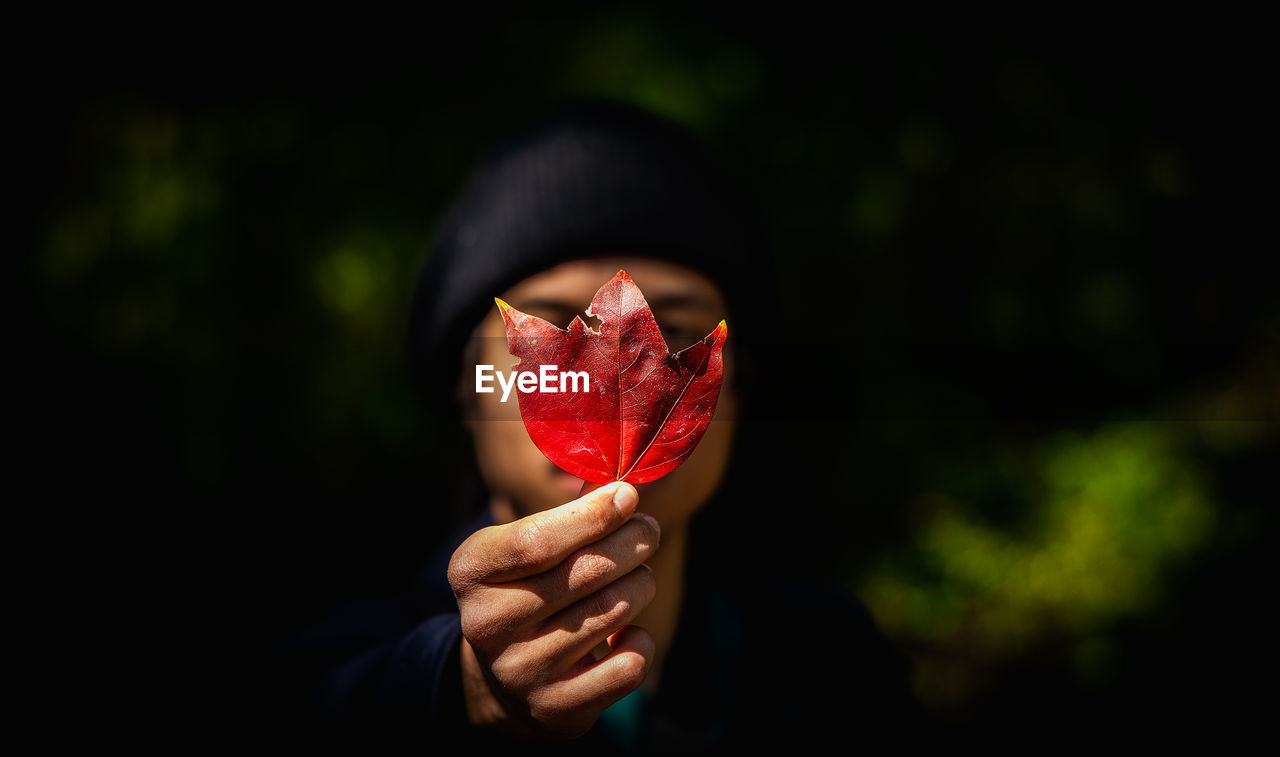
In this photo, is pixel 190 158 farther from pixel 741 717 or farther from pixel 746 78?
pixel 741 717

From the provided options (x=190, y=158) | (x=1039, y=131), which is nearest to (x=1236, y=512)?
(x=1039, y=131)

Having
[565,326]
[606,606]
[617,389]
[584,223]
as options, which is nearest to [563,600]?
[606,606]

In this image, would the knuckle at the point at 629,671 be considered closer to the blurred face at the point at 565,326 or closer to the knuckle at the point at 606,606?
the knuckle at the point at 606,606

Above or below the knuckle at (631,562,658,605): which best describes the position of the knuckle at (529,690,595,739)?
below

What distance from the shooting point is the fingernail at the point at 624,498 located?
542 millimetres

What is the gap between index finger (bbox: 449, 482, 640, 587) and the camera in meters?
0.54

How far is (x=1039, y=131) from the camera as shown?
178cm

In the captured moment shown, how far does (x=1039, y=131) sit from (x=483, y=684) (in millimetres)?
1781

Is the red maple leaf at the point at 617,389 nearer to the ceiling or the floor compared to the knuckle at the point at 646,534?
nearer to the ceiling

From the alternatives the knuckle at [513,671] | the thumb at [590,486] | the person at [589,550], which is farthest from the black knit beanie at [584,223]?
the knuckle at [513,671]

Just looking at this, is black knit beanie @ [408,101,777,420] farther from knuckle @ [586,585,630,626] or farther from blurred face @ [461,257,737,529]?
knuckle @ [586,585,630,626]

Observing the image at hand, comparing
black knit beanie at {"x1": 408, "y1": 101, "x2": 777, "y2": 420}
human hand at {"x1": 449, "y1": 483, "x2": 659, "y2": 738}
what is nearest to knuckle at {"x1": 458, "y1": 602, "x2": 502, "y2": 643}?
human hand at {"x1": 449, "y1": 483, "x2": 659, "y2": 738}

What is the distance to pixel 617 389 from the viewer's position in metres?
0.56

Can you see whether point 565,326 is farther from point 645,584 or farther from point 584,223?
point 645,584
